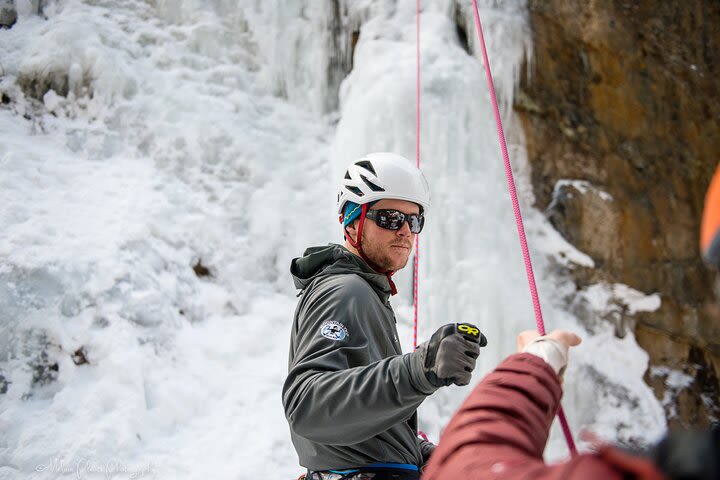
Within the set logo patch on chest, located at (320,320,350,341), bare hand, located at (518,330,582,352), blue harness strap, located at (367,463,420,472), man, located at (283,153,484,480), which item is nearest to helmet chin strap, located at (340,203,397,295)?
man, located at (283,153,484,480)

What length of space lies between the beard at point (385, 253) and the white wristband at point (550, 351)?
851mm

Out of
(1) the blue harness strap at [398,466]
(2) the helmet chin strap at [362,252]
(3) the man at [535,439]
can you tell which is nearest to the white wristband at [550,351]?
(3) the man at [535,439]

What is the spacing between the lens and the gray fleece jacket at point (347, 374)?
45.8 inches

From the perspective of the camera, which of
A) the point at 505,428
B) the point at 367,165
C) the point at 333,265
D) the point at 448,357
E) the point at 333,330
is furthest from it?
the point at 367,165

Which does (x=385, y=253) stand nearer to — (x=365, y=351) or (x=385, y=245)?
(x=385, y=245)

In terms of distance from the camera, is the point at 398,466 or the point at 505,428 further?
the point at 398,466

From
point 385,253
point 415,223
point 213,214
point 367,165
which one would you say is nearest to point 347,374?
point 385,253

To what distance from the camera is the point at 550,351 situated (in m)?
Result: 0.88

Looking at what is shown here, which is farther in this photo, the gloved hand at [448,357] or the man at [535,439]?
the gloved hand at [448,357]

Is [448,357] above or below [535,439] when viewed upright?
below

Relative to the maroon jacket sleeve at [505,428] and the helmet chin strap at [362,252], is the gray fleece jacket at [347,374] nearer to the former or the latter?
the helmet chin strap at [362,252]

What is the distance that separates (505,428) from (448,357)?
40cm

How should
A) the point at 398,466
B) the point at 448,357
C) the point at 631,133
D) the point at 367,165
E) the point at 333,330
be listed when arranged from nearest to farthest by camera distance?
the point at 448,357 → the point at 333,330 → the point at 398,466 → the point at 367,165 → the point at 631,133

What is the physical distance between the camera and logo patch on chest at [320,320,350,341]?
1.33 metres
